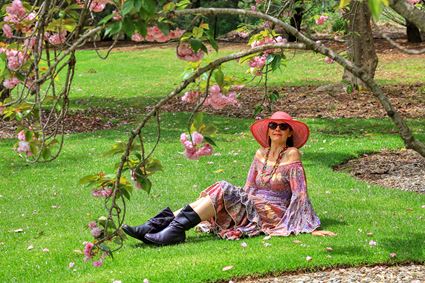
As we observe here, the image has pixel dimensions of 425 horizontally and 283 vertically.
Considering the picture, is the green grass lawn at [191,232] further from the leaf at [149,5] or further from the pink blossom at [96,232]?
the leaf at [149,5]

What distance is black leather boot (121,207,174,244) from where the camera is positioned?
752 centimetres

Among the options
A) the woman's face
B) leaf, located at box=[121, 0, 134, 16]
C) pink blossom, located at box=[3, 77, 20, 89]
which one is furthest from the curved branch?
the woman's face

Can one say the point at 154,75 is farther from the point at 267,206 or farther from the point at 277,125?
the point at 267,206

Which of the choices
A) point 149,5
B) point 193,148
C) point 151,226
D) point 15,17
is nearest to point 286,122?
point 151,226

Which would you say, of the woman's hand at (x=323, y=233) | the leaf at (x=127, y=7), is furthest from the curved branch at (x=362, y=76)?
the woman's hand at (x=323, y=233)

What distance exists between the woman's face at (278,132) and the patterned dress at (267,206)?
0.23 m

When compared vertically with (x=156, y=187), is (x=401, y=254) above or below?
above

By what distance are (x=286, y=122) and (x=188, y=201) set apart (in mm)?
2155

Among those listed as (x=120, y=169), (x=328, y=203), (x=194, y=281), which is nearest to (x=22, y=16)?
(x=120, y=169)

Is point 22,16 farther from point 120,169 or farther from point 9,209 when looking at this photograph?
point 9,209

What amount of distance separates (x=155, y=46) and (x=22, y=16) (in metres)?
32.1

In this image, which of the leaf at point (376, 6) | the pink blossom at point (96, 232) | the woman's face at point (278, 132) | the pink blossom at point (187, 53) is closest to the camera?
the leaf at point (376, 6)

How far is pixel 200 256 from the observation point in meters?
7.05

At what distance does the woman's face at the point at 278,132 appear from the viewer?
7902mm
